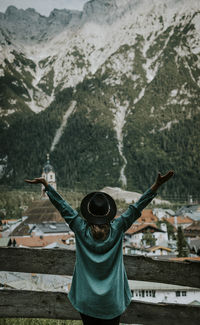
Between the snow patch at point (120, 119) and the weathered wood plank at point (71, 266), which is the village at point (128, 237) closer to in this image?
the weathered wood plank at point (71, 266)

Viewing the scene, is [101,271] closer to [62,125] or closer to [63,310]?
[63,310]

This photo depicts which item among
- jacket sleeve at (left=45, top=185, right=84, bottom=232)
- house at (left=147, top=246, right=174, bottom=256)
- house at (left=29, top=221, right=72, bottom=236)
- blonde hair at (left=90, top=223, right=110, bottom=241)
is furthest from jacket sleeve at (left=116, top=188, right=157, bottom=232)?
house at (left=29, top=221, right=72, bottom=236)

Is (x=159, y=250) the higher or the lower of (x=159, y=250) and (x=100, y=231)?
the lower

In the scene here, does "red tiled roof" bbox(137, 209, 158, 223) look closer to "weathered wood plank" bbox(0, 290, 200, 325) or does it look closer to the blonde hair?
"weathered wood plank" bbox(0, 290, 200, 325)

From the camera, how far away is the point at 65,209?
3.04 metres

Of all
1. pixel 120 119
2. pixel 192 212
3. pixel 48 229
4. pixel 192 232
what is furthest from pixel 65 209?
pixel 120 119

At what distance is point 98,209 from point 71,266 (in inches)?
46.2

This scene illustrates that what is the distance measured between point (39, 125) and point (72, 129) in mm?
16149

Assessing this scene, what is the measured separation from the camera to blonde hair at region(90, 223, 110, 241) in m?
2.86

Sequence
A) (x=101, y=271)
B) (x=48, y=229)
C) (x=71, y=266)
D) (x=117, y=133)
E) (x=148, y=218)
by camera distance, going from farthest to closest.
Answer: (x=117, y=133)
(x=148, y=218)
(x=48, y=229)
(x=71, y=266)
(x=101, y=271)

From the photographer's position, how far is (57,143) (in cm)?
18225

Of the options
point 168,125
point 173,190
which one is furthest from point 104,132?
point 173,190

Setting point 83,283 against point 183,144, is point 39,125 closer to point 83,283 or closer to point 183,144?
point 183,144

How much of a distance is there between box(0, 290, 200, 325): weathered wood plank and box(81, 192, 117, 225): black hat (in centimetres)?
134
